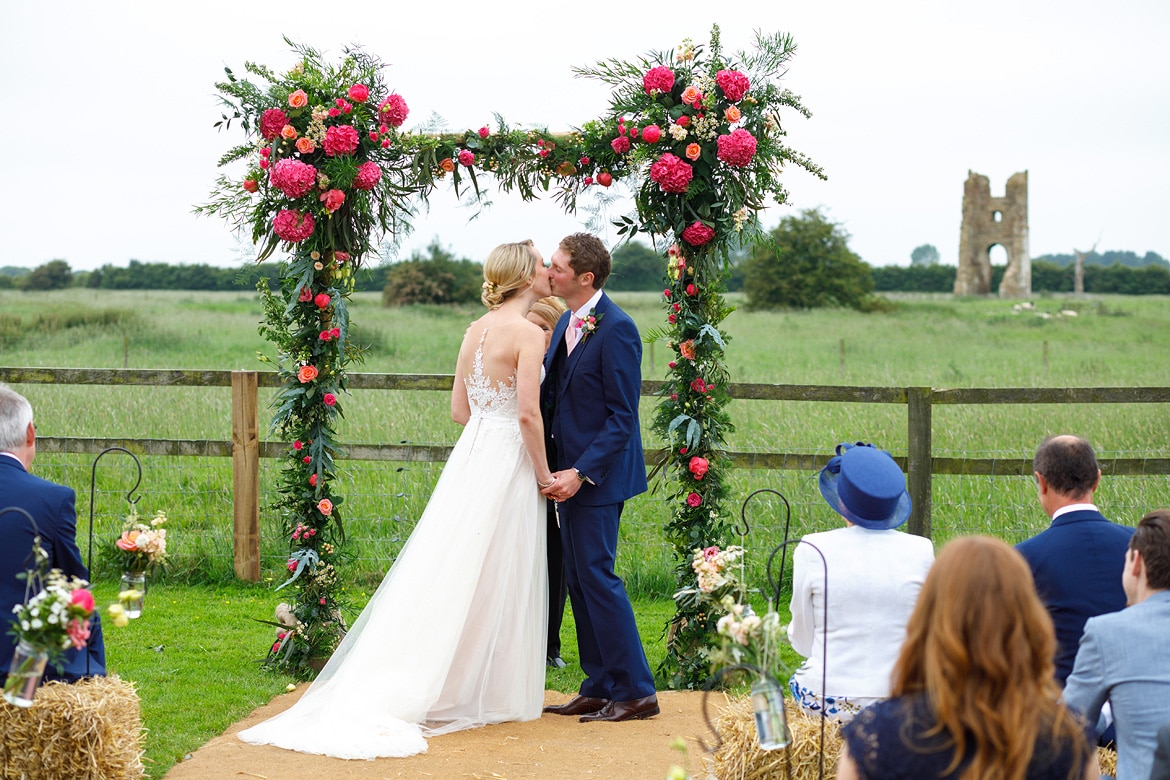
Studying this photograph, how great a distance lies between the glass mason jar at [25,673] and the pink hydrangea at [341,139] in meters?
3.28

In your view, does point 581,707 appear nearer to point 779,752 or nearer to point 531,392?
point 531,392

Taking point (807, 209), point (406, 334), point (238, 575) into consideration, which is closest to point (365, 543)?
point (238, 575)

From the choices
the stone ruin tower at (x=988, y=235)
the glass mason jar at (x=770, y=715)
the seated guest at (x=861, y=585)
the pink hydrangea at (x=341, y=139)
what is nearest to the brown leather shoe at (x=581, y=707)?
the seated guest at (x=861, y=585)

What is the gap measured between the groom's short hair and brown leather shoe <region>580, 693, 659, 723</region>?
1987 mm

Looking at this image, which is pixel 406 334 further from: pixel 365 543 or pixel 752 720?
pixel 752 720

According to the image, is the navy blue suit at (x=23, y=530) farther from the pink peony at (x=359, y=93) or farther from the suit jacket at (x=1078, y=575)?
the suit jacket at (x=1078, y=575)

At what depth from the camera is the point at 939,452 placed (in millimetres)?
10008

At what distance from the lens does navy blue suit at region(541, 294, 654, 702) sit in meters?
5.13

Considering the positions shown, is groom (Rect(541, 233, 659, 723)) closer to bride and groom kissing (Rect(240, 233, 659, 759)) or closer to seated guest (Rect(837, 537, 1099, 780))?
bride and groom kissing (Rect(240, 233, 659, 759))

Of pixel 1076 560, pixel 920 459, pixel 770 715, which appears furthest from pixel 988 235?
pixel 770 715

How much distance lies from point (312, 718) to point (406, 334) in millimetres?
18745

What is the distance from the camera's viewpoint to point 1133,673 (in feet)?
8.99

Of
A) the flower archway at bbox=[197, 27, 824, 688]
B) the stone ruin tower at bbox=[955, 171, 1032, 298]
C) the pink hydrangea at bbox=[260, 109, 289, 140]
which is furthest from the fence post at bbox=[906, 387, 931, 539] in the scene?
the stone ruin tower at bbox=[955, 171, 1032, 298]

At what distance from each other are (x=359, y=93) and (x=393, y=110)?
194 mm
